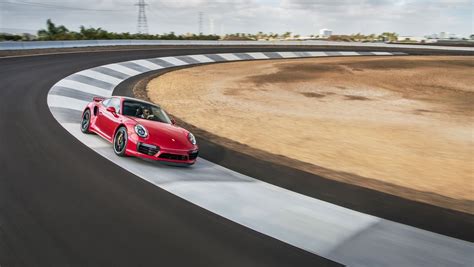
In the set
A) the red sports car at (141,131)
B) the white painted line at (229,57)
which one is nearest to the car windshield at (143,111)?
the red sports car at (141,131)

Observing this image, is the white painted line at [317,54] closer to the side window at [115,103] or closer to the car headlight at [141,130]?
the side window at [115,103]

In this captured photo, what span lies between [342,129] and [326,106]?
418 cm

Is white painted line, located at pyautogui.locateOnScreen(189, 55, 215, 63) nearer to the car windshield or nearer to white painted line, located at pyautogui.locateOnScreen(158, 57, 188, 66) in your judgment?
white painted line, located at pyautogui.locateOnScreen(158, 57, 188, 66)

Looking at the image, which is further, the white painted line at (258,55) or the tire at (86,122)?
the white painted line at (258,55)

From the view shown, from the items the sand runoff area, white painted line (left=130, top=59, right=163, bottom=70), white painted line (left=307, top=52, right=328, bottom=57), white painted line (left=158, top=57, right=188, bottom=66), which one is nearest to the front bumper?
the sand runoff area

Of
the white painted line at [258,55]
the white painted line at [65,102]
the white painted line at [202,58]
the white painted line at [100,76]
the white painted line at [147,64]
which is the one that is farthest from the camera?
the white painted line at [258,55]

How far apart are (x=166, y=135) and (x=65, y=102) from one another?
703cm

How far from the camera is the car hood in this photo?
808cm

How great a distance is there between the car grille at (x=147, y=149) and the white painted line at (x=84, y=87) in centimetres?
942

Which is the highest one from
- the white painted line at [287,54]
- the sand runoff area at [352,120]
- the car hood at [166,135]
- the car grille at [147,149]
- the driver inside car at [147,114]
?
the white painted line at [287,54]

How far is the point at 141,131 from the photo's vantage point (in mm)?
8234

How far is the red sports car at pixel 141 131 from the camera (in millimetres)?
8047

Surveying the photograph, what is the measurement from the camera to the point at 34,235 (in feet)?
15.5

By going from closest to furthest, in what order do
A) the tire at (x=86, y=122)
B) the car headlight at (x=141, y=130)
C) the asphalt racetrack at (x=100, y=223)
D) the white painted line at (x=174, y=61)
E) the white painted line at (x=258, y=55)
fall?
the asphalt racetrack at (x=100, y=223) → the car headlight at (x=141, y=130) → the tire at (x=86, y=122) → the white painted line at (x=174, y=61) → the white painted line at (x=258, y=55)
